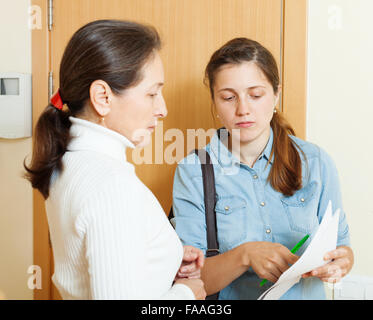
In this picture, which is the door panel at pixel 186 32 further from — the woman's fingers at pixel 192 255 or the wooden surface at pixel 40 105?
the woman's fingers at pixel 192 255

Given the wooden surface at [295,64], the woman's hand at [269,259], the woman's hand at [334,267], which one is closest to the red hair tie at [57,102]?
the woman's hand at [269,259]

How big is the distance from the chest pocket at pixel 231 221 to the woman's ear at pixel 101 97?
484 millimetres

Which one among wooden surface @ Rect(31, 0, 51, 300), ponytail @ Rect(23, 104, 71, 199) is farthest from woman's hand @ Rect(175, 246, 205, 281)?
wooden surface @ Rect(31, 0, 51, 300)

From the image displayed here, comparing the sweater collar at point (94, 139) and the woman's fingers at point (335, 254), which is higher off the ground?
the sweater collar at point (94, 139)

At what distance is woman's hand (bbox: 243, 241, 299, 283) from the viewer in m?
0.98

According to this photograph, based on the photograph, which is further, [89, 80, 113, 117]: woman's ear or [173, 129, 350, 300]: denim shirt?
[173, 129, 350, 300]: denim shirt

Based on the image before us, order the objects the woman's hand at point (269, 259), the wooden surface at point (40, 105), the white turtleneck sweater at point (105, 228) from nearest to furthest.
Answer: the white turtleneck sweater at point (105, 228) < the woman's hand at point (269, 259) < the wooden surface at point (40, 105)

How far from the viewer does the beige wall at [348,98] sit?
129 centimetres

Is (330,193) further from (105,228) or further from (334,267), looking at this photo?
(105,228)

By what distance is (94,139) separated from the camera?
2.47 ft

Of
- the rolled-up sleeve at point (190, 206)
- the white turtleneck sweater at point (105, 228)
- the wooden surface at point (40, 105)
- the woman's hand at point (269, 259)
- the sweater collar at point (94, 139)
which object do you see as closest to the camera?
the white turtleneck sweater at point (105, 228)

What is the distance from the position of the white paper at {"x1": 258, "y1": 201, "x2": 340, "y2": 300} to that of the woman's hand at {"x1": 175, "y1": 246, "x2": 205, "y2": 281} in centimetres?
18

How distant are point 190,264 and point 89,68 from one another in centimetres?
52

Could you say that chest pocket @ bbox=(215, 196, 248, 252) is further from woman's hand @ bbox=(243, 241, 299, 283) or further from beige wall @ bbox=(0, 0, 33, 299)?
beige wall @ bbox=(0, 0, 33, 299)
